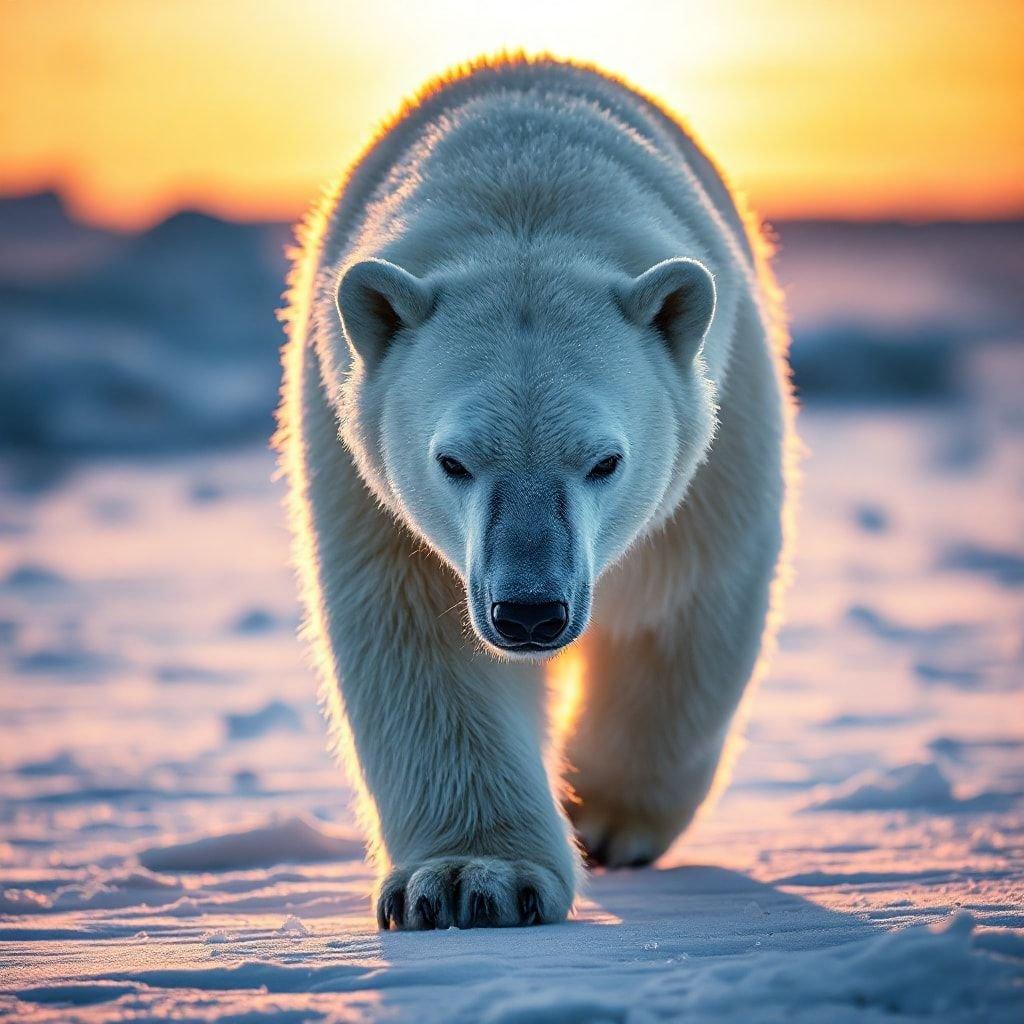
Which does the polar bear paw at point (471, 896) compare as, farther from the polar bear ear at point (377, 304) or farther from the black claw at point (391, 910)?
the polar bear ear at point (377, 304)

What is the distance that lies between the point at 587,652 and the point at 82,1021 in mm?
2494

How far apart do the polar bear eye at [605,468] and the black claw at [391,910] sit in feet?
3.22

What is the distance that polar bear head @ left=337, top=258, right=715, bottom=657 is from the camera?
3.31m

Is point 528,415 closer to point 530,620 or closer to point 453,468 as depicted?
point 453,468

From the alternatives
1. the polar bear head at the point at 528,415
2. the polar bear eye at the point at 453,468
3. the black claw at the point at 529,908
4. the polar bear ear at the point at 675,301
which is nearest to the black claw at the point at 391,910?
the black claw at the point at 529,908

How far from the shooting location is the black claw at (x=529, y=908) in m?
3.53

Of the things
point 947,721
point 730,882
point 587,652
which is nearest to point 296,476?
point 587,652

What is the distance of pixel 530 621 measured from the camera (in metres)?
3.23

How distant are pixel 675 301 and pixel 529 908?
1.38 meters

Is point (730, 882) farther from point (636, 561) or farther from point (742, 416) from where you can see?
point (742, 416)

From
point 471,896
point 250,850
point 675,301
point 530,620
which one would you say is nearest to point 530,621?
point 530,620

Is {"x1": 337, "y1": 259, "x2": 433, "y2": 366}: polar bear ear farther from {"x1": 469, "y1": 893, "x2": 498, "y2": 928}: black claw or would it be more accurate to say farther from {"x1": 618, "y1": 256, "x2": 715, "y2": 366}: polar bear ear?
{"x1": 469, "y1": 893, "x2": 498, "y2": 928}: black claw

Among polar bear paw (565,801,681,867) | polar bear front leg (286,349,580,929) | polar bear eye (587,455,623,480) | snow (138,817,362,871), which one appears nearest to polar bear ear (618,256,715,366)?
polar bear eye (587,455,623,480)

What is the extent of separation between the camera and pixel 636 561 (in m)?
4.32
